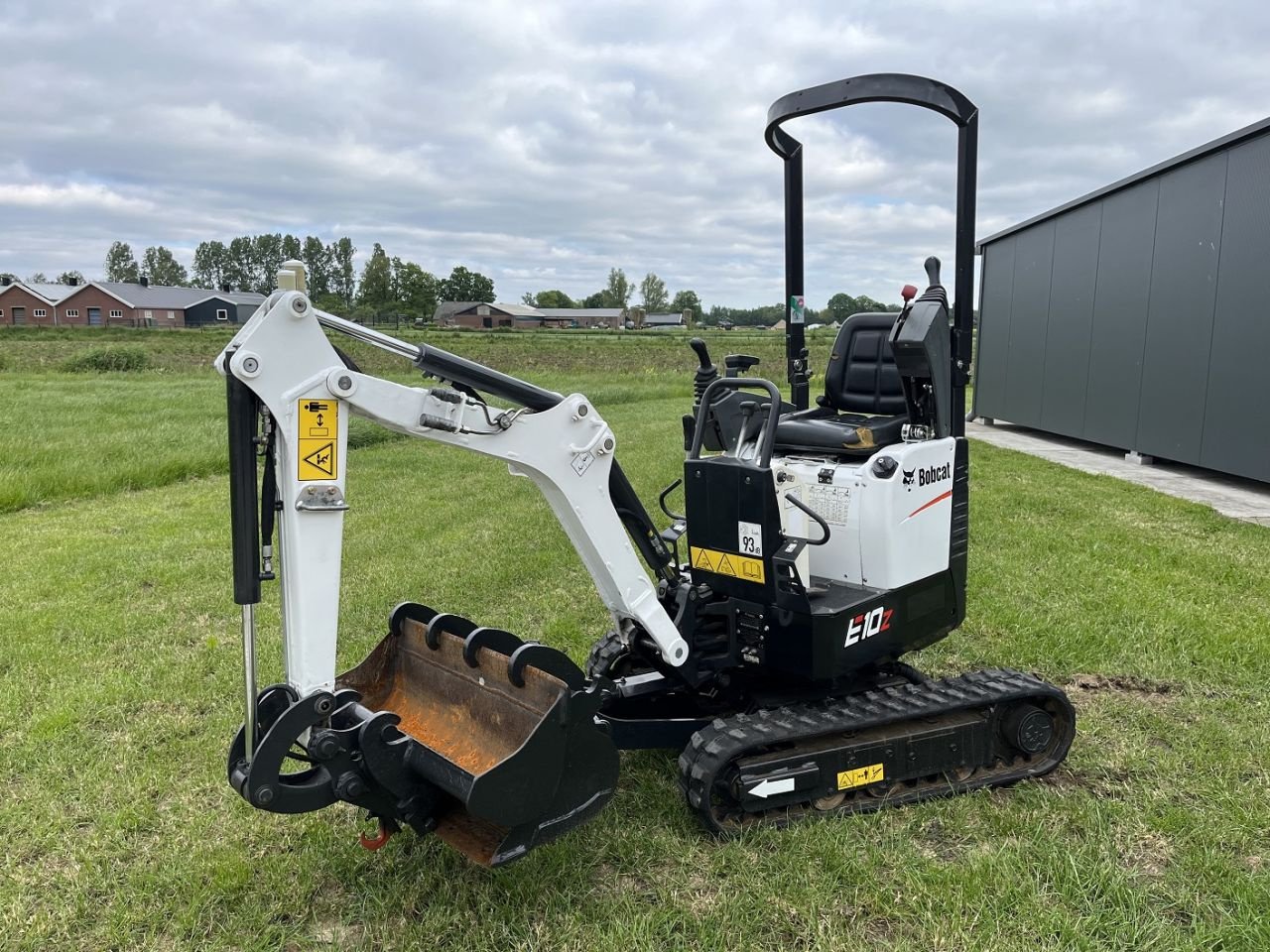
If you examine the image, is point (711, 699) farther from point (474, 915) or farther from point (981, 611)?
point (981, 611)

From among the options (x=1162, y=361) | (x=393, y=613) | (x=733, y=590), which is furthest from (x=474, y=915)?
(x=1162, y=361)

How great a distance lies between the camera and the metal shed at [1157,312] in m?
10.7

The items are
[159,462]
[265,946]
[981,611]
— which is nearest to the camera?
[265,946]

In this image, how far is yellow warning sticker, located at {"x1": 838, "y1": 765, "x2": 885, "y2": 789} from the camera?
12.6 ft

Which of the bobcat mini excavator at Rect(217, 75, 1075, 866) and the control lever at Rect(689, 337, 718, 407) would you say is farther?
the control lever at Rect(689, 337, 718, 407)

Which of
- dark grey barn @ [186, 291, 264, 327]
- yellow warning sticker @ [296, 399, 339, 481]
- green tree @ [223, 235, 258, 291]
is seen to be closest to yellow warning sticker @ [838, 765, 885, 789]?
yellow warning sticker @ [296, 399, 339, 481]

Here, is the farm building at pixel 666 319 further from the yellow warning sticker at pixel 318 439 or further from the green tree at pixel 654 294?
the yellow warning sticker at pixel 318 439

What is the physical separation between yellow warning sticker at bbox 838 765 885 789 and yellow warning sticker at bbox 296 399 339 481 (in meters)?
2.33

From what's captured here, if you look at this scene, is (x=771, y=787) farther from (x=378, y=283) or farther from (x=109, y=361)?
(x=378, y=283)

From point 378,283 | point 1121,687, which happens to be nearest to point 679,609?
point 1121,687

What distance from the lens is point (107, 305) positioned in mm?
79438

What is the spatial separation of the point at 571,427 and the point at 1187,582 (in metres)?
5.48

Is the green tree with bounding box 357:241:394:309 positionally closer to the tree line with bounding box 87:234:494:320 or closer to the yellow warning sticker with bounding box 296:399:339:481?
the tree line with bounding box 87:234:494:320

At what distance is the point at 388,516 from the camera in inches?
372
